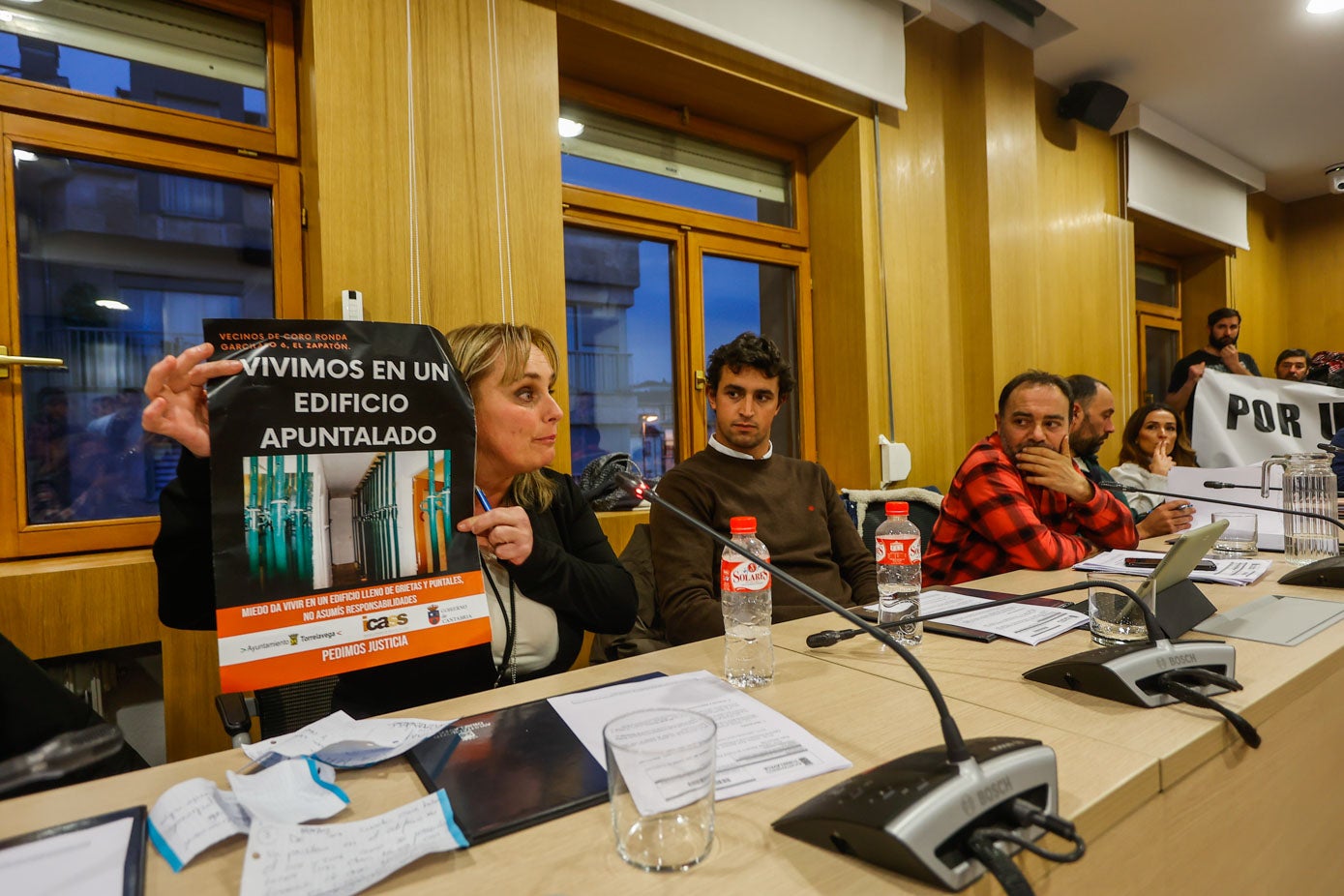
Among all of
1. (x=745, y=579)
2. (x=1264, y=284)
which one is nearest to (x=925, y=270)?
(x=745, y=579)

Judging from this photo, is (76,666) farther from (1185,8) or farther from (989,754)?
(1185,8)

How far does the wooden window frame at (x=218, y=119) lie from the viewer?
70.2 inches

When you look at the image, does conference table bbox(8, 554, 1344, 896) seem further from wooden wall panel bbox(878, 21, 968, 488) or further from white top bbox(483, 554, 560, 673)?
wooden wall panel bbox(878, 21, 968, 488)

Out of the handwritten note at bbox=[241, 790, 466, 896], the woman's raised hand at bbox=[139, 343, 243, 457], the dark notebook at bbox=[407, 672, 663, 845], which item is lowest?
the dark notebook at bbox=[407, 672, 663, 845]

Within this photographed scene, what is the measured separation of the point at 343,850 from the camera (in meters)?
0.58

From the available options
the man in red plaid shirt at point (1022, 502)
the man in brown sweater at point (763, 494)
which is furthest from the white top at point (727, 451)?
the man in red plaid shirt at point (1022, 502)

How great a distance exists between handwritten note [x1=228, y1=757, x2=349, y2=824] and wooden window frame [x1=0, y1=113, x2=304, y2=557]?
60.4 inches

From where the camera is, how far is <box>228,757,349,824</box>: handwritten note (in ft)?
2.07

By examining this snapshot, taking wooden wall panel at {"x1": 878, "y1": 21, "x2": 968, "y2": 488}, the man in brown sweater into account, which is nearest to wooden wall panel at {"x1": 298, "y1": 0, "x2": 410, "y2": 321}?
the man in brown sweater

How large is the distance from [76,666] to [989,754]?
2017 millimetres

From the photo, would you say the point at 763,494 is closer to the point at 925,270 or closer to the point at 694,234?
the point at 694,234

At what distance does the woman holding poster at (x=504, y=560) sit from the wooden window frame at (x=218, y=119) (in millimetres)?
1242

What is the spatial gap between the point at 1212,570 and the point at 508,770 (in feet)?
5.28

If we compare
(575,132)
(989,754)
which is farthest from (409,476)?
(575,132)
